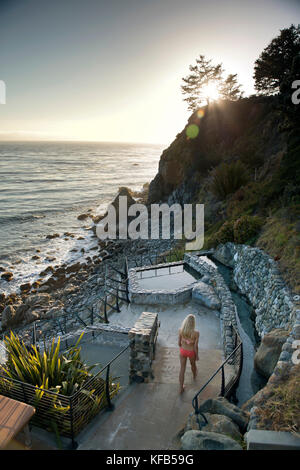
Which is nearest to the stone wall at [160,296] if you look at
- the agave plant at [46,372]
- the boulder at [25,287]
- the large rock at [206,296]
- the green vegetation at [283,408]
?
the large rock at [206,296]

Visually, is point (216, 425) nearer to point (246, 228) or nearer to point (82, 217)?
point (246, 228)

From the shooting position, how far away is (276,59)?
28781 mm

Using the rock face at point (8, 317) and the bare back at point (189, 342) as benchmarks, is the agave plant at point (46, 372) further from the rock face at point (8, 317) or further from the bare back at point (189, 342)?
the rock face at point (8, 317)

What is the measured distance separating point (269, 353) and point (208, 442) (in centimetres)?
347

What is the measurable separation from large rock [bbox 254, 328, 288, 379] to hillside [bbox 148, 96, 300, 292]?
6.82 feet

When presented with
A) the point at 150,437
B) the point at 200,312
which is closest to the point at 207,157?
the point at 200,312

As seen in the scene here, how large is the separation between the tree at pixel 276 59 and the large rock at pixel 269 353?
26176 millimetres

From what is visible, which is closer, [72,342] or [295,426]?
[295,426]

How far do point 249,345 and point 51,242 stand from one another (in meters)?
24.8

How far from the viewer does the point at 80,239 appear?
99.9 ft

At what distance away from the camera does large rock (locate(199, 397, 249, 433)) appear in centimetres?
504

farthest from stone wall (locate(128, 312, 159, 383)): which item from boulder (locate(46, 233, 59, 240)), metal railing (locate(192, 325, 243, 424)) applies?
boulder (locate(46, 233, 59, 240))

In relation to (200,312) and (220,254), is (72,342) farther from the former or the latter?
(220,254)

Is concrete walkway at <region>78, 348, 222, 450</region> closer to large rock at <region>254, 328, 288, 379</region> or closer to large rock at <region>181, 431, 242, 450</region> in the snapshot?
large rock at <region>181, 431, 242, 450</region>
